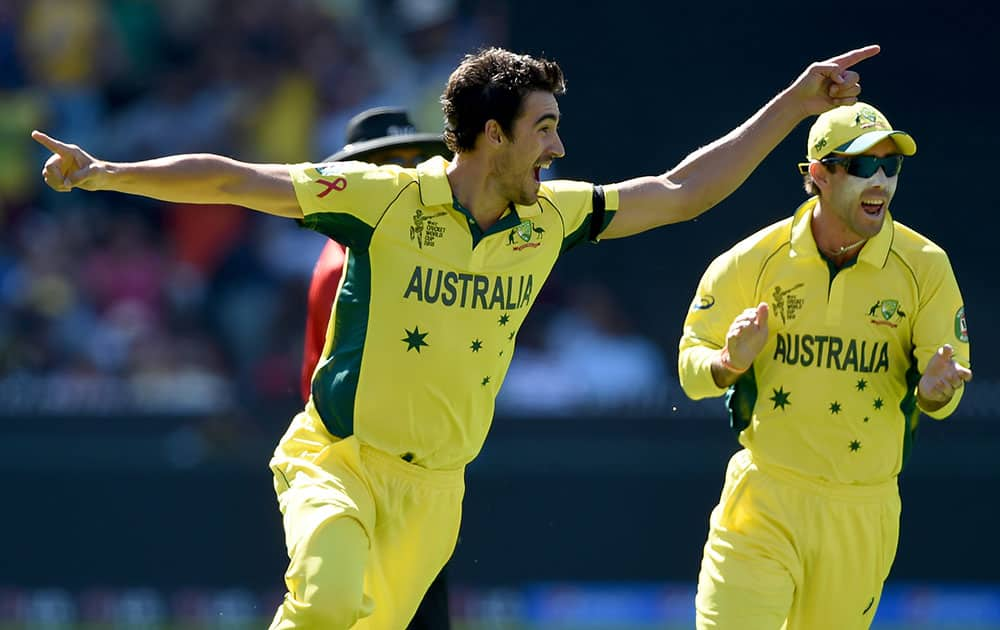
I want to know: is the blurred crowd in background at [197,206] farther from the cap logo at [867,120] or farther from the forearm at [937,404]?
the forearm at [937,404]

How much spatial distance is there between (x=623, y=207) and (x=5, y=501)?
6103 mm

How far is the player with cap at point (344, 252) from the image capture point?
5871 mm

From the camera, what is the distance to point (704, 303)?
550cm

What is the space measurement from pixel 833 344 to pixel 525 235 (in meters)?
1.10

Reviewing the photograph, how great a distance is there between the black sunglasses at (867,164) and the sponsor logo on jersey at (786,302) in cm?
41

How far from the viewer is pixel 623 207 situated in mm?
5293

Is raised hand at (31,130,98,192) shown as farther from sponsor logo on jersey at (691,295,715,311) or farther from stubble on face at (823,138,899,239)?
stubble on face at (823,138,899,239)

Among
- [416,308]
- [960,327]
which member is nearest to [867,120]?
[960,327]

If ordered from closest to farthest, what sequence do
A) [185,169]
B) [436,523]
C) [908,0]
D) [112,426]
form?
1. [185,169]
2. [436,523]
3. [112,426]
4. [908,0]

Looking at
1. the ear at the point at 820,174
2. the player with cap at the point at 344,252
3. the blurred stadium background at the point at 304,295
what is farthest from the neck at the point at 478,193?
the blurred stadium background at the point at 304,295

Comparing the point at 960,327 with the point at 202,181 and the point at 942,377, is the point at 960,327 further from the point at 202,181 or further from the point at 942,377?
the point at 202,181

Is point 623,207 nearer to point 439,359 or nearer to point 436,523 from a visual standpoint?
point 439,359

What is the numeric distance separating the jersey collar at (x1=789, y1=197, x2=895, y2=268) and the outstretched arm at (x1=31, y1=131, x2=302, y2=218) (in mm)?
1686

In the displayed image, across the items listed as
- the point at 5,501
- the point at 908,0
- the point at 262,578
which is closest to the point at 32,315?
the point at 5,501
